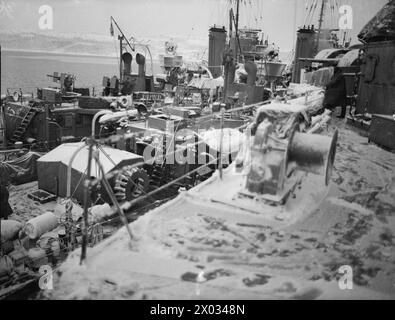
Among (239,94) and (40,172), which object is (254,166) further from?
(239,94)

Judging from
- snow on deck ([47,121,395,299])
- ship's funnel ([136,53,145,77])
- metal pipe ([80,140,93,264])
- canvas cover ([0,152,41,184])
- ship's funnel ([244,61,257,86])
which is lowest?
canvas cover ([0,152,41,184])

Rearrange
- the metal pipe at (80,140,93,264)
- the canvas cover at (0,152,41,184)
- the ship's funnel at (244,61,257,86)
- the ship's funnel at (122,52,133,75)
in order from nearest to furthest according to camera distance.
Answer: the metal pipe at (80,140,93,264)
the canvas cover at (0,152,41,184)
the ship's funnel at (244,61,257,86)
the ship's funnel at (122,52,133,75)

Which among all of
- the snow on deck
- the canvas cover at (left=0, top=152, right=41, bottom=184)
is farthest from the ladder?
the snow on deck

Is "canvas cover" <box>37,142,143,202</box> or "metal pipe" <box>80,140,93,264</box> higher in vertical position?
"metal pipe" <box>80,140,93,264</box>

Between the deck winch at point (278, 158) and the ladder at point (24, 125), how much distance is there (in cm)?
2371

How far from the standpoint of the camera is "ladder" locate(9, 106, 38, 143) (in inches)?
992

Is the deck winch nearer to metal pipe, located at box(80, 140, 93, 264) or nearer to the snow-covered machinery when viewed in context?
the snow-covered machinery

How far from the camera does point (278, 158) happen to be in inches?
208

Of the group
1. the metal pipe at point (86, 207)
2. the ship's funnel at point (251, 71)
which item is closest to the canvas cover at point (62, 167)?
the ship's funnel at point (251, 71)

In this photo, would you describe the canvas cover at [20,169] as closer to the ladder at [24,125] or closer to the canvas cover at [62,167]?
the canvas cover at [62,167]

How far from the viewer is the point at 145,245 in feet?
14.1

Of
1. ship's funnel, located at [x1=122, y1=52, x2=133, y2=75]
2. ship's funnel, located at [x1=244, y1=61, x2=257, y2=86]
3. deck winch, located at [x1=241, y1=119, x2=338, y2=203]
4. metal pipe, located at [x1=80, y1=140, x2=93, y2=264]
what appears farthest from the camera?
ship's funnel, located at [x1=122, y1=52, x2=133, y2=75]

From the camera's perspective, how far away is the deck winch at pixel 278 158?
5.31 metres

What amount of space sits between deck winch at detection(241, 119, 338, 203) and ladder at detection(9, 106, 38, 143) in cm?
2371
